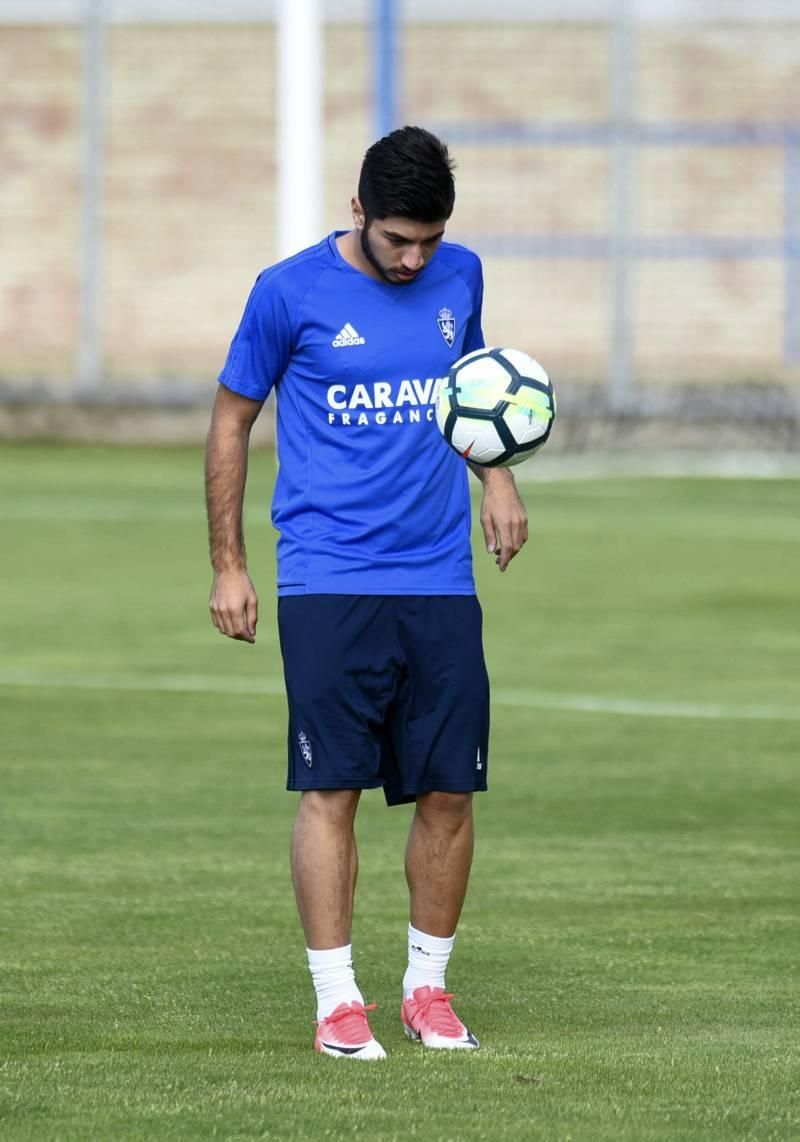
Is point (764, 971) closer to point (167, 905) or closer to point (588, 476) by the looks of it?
point (167, 905)

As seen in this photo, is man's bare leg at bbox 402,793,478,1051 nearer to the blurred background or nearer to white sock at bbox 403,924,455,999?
white sock at bbox 403,924,455,999

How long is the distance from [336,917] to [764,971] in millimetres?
A: 1409

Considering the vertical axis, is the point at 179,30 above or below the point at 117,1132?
above

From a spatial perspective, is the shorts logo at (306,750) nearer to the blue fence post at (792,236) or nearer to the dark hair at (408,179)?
the dark hair at (408,179)

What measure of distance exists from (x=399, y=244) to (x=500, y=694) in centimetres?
704

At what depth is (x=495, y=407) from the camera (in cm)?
622

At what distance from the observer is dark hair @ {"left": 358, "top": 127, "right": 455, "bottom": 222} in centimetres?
599

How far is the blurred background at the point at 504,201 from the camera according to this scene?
30.9 m

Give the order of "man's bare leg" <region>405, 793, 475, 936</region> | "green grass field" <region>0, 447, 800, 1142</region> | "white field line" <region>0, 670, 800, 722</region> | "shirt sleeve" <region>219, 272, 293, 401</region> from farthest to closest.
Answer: "white field line" <region>0, 670, 800, 722</region> → "man's bare leg" <region>405, 793, 475, 936</region> → "shirt sleeve" <region>219, 272, 293, 401</region> → "green grass field" <region>0, 447, 800, 1142</region>

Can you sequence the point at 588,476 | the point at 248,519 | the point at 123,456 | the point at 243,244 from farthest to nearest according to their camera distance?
1. the point at 243,244
2. the point at 123,456
3. the point at 588,476
4. the point at 248,519

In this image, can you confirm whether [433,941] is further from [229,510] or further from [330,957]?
[229,510]

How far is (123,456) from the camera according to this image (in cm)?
3041

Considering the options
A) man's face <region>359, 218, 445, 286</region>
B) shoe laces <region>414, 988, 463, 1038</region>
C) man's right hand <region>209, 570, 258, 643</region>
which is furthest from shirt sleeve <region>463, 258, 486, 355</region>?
shoe laces <region>414, 988, 463, 1038</region>

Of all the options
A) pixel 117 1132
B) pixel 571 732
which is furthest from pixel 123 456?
pixel 117 1132
